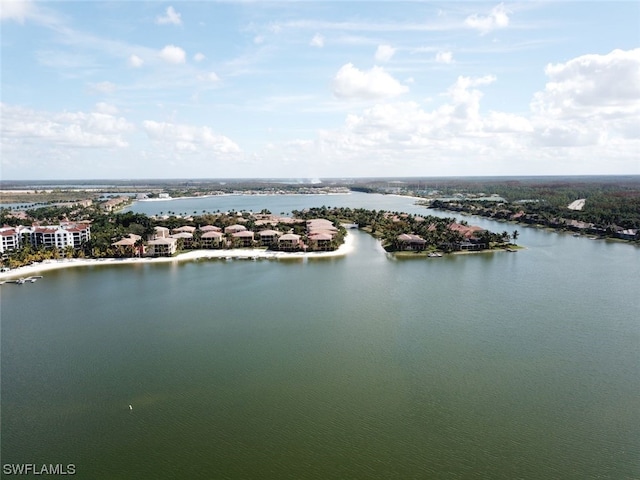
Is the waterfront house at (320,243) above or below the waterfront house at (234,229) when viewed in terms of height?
below

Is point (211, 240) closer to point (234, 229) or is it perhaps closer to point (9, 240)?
point (234, 229)

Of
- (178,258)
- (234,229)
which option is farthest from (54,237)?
(234,229)

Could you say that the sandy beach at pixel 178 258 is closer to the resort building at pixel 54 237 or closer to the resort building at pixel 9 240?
the resort building at pixel 54 237

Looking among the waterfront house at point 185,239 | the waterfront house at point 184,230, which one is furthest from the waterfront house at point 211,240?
the waterfront house at point 184,230

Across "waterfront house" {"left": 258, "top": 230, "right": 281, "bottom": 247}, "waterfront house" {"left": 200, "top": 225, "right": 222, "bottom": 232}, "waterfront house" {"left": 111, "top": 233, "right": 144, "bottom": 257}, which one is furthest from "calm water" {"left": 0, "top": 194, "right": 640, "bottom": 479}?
"waterfront house" {"left": 200, "top": 225, "right": 222, "bottom": 232}

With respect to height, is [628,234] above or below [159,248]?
above
